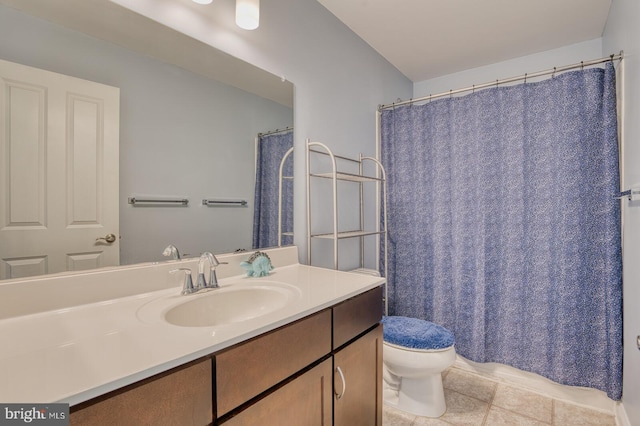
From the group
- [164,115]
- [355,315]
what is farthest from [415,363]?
[164,115]

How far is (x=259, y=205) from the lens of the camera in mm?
1476

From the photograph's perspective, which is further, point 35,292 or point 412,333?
point 412,333

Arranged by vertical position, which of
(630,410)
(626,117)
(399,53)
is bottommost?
(630,410)

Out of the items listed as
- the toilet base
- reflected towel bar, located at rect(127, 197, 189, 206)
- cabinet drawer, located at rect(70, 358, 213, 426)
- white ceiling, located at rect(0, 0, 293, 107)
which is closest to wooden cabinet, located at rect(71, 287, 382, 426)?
cabinet drawer, located at rect(70, 358, 213, 426)

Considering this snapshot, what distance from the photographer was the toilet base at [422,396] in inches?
66.6

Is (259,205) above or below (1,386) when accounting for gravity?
above

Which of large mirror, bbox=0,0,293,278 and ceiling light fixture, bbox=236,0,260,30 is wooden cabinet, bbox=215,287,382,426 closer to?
large mirror, bbox=0,0,293,278

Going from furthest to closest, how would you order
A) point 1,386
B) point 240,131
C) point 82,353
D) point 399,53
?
point 399,53, point 240,131, point 82,353, point 1,386

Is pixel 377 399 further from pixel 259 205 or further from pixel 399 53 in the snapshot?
pixel 399 53

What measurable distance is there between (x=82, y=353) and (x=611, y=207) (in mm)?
2284

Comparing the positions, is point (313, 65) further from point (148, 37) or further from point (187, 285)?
point (187, 285)

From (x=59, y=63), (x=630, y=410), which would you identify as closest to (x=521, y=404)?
(x=630, y=410)

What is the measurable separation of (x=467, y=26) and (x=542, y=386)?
2.32 m

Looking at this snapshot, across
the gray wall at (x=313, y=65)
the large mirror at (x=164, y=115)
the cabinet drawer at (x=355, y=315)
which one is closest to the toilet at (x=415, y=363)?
the cabinet drawer at (x=355, y=315)
